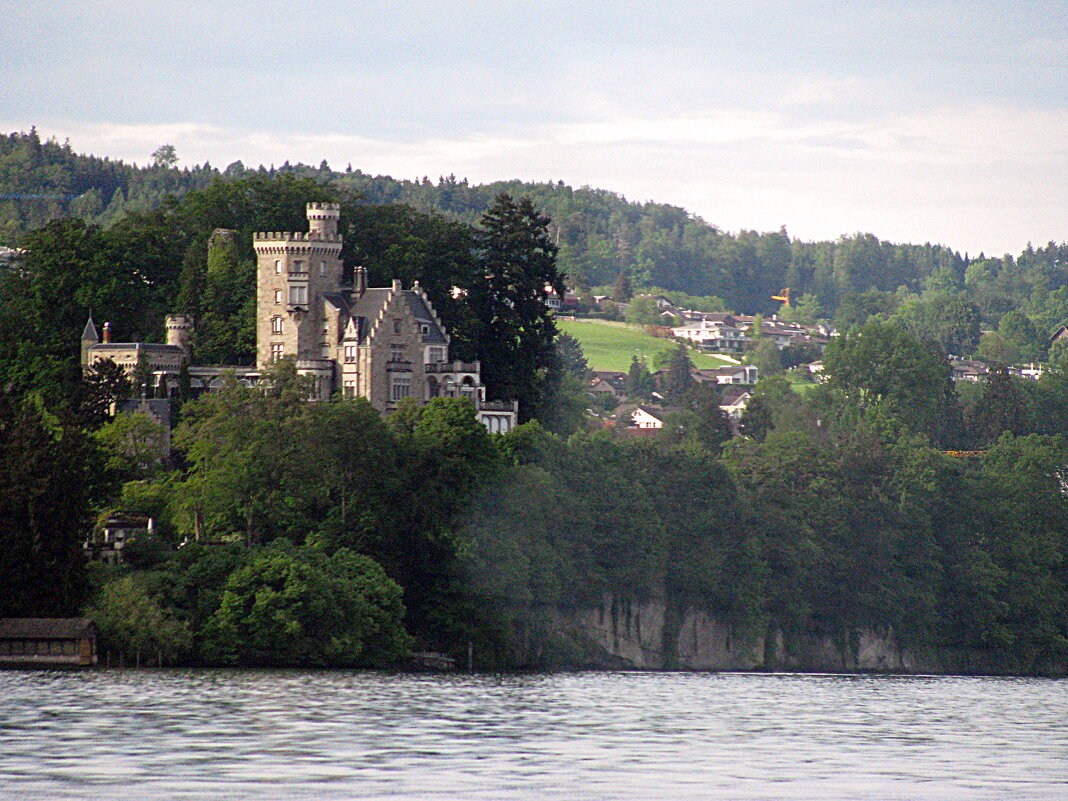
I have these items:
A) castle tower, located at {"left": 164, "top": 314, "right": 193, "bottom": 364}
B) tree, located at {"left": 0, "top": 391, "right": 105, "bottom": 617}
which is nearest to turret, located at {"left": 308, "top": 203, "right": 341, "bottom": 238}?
castle tower, located at {"left": 164, "top": 314, "right": 193, "bottom": 364}

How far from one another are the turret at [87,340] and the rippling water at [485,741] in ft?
121

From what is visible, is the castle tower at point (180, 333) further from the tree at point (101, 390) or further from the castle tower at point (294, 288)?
the tree at point (101, 390)

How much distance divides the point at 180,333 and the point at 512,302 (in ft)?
65.3

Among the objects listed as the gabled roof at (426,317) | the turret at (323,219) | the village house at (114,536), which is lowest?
the village house at (114,536)

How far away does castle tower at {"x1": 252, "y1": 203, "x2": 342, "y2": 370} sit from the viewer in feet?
383

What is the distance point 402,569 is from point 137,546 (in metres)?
13.4

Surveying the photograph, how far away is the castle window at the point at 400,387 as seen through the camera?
380 feet

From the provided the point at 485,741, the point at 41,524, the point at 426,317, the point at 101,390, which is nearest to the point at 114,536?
the point at 41,524

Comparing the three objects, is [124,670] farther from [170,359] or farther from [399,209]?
[399,209]

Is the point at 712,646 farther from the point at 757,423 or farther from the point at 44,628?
the point at 757,423

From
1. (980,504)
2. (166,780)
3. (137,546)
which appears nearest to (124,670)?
(137,546)

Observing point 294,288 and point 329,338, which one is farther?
point 294,288

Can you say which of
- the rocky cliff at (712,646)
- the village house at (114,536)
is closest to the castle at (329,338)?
the rocky cliff at (712,646)

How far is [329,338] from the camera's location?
382ft
